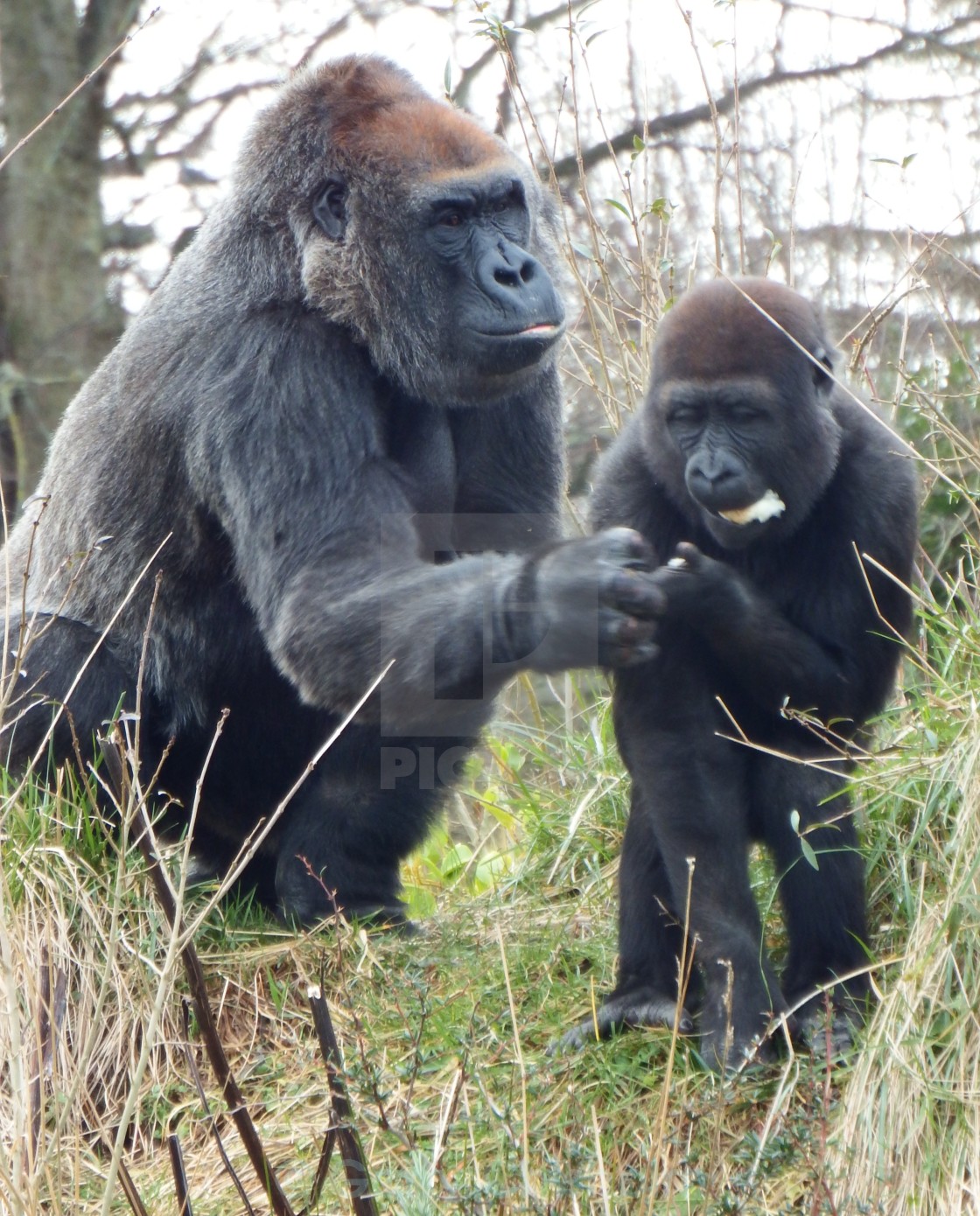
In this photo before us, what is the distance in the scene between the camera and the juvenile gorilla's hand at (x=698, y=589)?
2.86m

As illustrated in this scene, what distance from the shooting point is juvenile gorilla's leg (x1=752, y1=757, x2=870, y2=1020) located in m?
2.82

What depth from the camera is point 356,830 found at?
3852mm

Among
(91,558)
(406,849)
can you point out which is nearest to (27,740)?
(91,558)

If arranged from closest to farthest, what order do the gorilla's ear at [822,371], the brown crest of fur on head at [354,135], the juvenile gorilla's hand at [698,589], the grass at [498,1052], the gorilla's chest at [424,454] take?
the grass at [498,1052] → the juvenile gorilla's hand at [698,589] → the gorilla's ear at [822,371] → the brown crest of fur on head at [354,135] → the gorilla's chest at [424,454]

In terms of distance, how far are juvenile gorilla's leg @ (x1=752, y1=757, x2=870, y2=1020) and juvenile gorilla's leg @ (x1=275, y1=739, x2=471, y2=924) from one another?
3.96ft

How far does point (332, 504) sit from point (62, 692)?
3.24 ft

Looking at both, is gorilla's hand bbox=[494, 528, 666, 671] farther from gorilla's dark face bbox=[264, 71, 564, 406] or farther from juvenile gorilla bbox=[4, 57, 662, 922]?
gorilla's dark face bbox=[264, 71, 564, 406]

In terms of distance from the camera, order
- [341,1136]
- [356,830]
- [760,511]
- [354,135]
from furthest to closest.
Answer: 1. [356,830]
2. [354,135]
3. [760,511]
4. [341,1136]

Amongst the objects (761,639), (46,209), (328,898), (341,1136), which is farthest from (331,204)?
(46,209)

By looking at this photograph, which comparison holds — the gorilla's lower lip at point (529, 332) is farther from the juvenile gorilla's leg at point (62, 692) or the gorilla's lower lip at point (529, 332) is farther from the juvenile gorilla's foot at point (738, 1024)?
the juvenile gorilla's foot at point (738, 1024)

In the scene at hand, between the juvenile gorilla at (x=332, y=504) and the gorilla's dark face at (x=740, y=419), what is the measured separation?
322mm

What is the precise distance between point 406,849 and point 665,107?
256 inches

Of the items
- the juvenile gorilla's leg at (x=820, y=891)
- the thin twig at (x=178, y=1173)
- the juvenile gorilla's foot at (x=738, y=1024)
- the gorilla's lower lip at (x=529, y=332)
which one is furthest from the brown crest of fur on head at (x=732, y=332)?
the thin twig at (x=178, y=1173)

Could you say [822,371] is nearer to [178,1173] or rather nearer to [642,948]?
[642,948]
